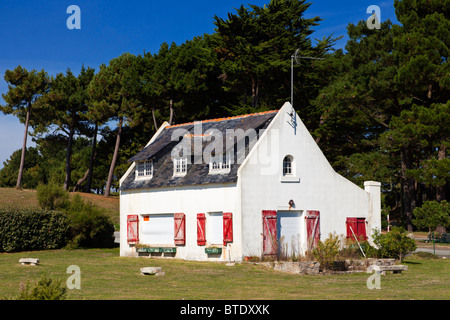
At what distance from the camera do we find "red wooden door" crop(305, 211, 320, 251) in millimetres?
28031

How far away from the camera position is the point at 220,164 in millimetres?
27875

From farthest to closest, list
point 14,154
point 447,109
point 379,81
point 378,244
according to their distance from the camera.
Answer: point 14,154, point 379,81, point 447,109, point 378,244

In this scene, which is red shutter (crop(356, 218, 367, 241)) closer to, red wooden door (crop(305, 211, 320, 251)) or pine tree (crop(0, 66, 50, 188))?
red wooden door (crop(305, 211, 320, 251))

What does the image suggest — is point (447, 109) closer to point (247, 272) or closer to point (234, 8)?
point (234, 8)

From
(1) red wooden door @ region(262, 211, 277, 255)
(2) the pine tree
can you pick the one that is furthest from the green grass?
(2) the pine tree

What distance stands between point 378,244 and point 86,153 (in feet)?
190

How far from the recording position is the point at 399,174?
49.7 metres

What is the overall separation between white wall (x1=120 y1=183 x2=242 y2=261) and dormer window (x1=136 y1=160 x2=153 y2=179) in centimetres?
98

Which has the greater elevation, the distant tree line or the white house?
the distant tree line

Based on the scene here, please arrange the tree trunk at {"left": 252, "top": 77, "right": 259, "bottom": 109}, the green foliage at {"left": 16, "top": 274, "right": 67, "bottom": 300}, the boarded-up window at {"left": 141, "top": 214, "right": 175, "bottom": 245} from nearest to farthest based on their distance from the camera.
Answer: the green foliage at {"left": 16, "top": 274, "right": 67, "bottom": 300}
the boarded-up window at {"left": 141, "top": 214, "right": 175, "bottom": 245}
the tree trunk at {"left": 252, "top": 77, "right": 259, "bottom": 109}

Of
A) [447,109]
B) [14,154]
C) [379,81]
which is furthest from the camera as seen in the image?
[14,154]

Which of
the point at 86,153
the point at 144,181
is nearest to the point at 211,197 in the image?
the point at 144,181

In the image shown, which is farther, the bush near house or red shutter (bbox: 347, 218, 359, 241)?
the bush near house

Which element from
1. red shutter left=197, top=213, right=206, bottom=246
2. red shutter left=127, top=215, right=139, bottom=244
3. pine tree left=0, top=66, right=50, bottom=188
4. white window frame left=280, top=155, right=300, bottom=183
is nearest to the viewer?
red shutter left=197, top=213, right=206, bottom=246
